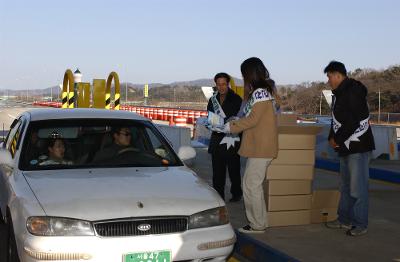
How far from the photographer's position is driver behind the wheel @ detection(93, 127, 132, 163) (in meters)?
5.29

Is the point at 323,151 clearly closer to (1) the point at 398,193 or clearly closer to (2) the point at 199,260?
(1) the point at 398,193

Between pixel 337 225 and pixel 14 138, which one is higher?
pixel 14 138

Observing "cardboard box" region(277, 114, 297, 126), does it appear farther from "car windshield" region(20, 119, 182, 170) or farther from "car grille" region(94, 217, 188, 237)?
"car grille" region(94, 217, 188, 237)

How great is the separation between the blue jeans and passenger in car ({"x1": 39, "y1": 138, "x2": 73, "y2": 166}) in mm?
2765

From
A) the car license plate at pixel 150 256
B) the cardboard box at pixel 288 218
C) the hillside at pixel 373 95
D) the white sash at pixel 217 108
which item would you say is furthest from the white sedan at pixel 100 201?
the hillside at pixel 373 95

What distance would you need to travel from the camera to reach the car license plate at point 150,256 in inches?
154

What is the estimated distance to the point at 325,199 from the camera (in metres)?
6.50

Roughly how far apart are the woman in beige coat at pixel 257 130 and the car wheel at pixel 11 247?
2304 mm

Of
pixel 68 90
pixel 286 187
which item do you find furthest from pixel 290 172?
pixel 68 90

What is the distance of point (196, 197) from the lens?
4438 mm

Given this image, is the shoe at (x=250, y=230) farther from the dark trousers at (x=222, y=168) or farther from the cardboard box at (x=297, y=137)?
the dark trousers at (x=222, y=168)

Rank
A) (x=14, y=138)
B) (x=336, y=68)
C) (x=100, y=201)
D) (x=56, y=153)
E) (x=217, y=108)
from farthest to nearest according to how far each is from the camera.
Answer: (x=217, y=108), (x=14, y=138), (x=336, y=68), (x=56, y=153), (x=100, y=201)

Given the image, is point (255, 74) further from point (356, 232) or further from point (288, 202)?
point (356, 232)

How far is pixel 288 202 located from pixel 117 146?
6.50 feet
